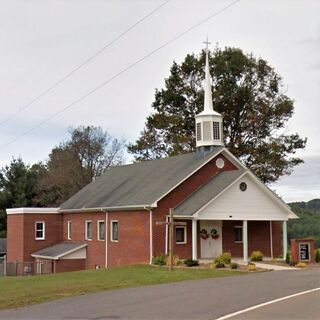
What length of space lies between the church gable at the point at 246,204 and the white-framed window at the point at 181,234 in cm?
217

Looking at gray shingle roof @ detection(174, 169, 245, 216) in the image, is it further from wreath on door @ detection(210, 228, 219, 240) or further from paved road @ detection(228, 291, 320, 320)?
paved road @ detection(228, 291, 320, 320)

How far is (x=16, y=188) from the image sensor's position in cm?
6869

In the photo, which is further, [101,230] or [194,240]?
[101,230]

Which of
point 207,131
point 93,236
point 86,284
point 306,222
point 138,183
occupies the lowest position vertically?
point 86,284

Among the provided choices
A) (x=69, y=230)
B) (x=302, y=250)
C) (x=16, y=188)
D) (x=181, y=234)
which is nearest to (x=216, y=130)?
(x=181, y=234)

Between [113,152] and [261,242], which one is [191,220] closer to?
[261,242]

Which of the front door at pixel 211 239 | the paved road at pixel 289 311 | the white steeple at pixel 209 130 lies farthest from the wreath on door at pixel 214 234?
the paved road at pixel 289 311

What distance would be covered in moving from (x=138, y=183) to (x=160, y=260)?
801 cm

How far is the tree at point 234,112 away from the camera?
53.0 m

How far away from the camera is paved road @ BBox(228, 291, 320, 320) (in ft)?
42.3

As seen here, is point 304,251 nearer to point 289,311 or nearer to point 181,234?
point 181,234

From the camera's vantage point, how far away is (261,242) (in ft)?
127

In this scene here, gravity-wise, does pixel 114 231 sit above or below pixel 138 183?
below

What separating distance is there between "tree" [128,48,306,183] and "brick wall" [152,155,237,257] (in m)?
15.5
